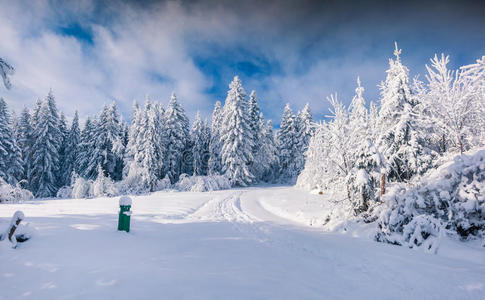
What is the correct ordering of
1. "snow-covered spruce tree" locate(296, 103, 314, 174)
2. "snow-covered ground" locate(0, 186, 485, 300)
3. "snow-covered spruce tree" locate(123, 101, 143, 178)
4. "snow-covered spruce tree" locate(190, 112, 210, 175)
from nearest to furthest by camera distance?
"snow-covered ground" locate(0, 186, 485, 300), "snow-covered spruce tree" locate(123, 101, 143, 178), "snow-covered spruce tree" locate(190, 112, 210, 175), "snow-covered spruce tree" locate(296, 103, 314, 174)

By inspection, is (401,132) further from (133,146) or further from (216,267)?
(133,146)

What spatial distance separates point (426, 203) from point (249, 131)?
25.0m

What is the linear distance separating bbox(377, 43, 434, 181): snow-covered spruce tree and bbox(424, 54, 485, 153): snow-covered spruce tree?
823 mm

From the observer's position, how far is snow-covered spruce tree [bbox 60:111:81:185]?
31.1m

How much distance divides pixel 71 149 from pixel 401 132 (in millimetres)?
39688

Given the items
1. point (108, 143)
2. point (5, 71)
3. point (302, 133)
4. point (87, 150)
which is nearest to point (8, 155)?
point (87, 150)

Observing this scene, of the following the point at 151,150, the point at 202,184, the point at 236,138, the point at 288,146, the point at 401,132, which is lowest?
the point at 202,184

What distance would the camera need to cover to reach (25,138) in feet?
91.2

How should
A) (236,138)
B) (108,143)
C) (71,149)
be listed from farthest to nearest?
(71,149)
(108,143)
(236,138)

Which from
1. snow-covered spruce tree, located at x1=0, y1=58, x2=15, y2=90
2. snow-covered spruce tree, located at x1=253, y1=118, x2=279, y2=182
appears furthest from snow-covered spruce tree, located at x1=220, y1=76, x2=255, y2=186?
snow-covered spruce tree, located at x1=0, y1=58, x2=15, y2=90

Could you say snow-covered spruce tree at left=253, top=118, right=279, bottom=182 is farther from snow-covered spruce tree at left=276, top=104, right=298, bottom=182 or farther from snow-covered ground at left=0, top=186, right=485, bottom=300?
snow-covered ground at left=0, top=186, right=485, bottom=300

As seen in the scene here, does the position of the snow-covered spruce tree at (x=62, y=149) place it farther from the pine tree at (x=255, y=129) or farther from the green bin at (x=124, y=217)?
the green bin at (x=124, y=217)

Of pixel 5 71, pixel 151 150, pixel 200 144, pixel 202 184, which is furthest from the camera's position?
pixel 200 144

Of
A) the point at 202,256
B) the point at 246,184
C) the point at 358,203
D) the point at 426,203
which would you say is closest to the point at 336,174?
the point at 358,203
